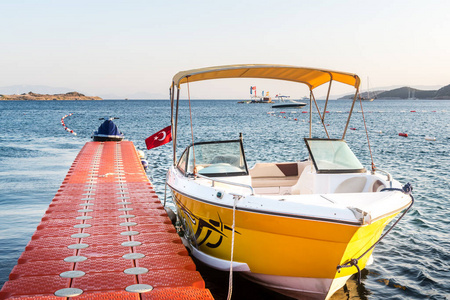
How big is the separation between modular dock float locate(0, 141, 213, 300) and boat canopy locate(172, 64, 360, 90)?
2.86m

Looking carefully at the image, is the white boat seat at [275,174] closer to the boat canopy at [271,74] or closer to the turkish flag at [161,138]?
the boat canopy at [271,74]

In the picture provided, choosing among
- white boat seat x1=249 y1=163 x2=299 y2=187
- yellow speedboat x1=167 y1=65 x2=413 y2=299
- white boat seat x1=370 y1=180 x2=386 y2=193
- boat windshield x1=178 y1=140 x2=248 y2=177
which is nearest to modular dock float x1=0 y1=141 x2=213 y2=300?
yellow speedboat x1=167 y1=65 x2=413 y2=299

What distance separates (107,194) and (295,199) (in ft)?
19.7

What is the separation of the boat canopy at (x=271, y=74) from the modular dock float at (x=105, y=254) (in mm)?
2856

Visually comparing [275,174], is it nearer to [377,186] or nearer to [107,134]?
[377,186]

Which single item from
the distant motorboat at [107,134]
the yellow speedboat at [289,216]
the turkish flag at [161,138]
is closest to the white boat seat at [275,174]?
the yellow speedboat at [289,216]

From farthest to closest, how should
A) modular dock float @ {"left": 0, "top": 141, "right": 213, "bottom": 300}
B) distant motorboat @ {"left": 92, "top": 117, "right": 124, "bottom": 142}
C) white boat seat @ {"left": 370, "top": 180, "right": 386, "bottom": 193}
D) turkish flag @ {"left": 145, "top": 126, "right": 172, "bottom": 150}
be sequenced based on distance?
distant motorboat @ {"left": 92, "top": 117, "right": 124, "bottom": 142}, turkish flag @ {"left": 145, "top": 126, "right": 172, "bottom": 150}, white boat seat @ {"left": 370, "top": 180, "right": 386, "bottom": 193}, modular dock float @ {"left": 0, "top": 141, "right": 213, "bottom": 300}

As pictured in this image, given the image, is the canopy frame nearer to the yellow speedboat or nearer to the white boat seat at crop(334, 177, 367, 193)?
the yellow speedboat

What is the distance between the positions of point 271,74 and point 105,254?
505 centimetres

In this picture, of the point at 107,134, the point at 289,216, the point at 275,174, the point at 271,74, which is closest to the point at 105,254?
the point at 289,216

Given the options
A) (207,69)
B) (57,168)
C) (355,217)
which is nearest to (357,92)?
(207,69)

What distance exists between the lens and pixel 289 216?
228 inches

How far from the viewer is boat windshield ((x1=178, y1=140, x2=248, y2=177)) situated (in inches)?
318

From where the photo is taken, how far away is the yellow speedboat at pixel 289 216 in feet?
19.0
